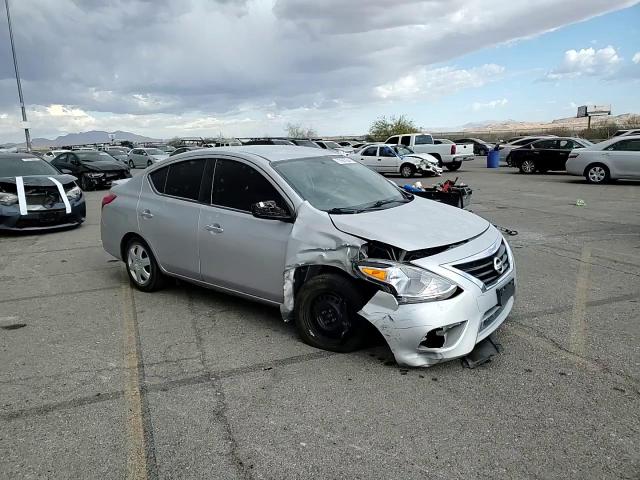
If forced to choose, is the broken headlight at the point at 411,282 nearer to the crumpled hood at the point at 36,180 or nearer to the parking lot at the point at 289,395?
the parking lot at the point at 289,395

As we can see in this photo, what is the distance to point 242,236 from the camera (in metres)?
4.66

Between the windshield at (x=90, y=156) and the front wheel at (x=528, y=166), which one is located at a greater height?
the windshield at (x=90, y=156)

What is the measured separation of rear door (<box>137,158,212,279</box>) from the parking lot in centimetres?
52

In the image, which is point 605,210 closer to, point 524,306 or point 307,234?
point 524,306

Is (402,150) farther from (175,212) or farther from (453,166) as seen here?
(175,212)

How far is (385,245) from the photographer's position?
151 inches

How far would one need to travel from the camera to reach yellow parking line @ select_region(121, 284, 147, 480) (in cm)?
282

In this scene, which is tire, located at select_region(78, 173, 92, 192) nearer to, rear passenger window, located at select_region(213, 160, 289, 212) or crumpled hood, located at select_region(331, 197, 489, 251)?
rear passenger window, located at select_region(213, 160, 289, 212)

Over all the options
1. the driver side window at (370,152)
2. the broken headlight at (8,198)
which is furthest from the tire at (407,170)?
the broken headlight at (8,198)

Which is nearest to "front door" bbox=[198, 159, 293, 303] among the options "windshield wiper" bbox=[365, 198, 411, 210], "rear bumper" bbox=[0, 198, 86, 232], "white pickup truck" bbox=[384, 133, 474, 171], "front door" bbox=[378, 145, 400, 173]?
"windshield wiper" bbox=[365, 198, 411, 210]

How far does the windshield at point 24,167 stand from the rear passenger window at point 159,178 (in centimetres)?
609

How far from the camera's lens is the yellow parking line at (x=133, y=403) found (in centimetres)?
282

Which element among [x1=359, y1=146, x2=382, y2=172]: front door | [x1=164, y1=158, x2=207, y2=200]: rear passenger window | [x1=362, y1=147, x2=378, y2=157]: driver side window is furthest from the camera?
[x1=362, y1=147, x2=378, y2=157]: driver side window

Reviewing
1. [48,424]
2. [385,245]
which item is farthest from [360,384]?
[48,424]
